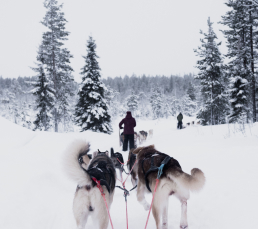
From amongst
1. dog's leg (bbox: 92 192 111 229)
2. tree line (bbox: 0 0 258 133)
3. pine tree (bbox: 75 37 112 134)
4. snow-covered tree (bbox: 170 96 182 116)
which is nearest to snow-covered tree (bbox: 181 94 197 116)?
snow-covered tree (bbox: 170 96 182 116)

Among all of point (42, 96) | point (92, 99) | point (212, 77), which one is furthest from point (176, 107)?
point (42, 96)

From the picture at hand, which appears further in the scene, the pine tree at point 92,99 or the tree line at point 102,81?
the pine tree at point 92,99

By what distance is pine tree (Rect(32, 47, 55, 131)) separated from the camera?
55.0 feet

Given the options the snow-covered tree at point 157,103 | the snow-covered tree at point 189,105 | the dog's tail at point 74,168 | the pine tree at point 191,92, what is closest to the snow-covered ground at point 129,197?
the dog's tail at point 74,168

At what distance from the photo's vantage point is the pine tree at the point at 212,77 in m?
19.9

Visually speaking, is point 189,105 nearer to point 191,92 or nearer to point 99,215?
point 191,92

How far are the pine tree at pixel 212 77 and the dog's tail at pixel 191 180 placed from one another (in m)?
19.4

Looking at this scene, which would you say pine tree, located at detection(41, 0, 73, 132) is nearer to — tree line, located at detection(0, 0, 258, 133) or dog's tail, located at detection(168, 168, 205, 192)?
tree line, located at detection(0, 0, 258, 133)

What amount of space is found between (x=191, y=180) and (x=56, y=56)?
19.8 meters

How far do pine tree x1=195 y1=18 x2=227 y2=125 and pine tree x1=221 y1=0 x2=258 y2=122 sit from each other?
123 inches

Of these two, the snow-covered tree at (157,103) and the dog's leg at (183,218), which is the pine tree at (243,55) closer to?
the dog's leg at (183,218)

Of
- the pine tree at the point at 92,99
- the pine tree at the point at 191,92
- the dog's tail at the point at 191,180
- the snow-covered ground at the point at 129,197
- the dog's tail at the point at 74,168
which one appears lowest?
the snow-covered ground at the point at 129,197

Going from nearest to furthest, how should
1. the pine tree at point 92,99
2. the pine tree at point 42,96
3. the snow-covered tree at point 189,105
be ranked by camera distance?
the pine tree at point 92,99 → the pine tree at point 42,96 → the snow-covered tree at point 189,105

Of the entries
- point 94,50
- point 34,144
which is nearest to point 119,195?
point 34,144
